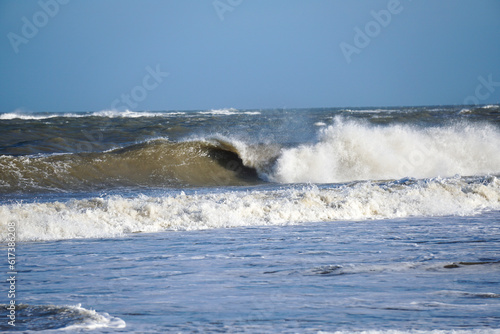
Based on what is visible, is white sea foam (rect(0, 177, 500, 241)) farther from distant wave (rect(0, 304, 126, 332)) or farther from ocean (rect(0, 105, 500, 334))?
distant wave (rect(0, 304, 126, 332))

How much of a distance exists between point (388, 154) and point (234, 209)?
886cm

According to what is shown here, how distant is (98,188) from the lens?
42.5 feet

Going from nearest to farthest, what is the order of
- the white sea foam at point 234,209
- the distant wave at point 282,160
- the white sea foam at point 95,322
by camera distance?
the white sea foam at point 95,322 → the white sea foam at point 234,209 → the distant wave at point 282,160

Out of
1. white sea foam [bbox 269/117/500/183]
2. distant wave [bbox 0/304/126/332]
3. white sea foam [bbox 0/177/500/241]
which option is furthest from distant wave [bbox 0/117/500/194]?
distant wave [bbox 0/304/126/332]

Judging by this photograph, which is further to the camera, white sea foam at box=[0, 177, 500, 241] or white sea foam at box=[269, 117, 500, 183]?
white sea foam at box=[269, 117, 500, 183]

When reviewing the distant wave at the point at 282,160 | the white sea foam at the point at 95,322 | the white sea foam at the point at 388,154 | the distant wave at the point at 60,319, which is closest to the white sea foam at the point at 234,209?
the distant wave at the point at 60,319

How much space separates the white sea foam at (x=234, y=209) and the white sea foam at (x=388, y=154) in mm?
5186

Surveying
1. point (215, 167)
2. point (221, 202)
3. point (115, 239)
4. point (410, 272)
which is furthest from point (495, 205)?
point (215, 167)

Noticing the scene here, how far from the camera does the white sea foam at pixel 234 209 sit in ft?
23.9

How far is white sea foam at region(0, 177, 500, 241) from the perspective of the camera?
7.27 meters

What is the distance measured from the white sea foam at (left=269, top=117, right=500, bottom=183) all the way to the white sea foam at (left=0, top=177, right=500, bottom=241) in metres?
5.19

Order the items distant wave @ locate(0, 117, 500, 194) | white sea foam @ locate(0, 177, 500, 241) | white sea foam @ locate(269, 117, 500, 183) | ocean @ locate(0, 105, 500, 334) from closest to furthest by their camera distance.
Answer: ocean @ locate(0, 105, 500, 334), white sea foam @ locate(0, 177, 500, 241), distant wave @ locate(0, 117, 500, 194), white sea foam @ locate(269, 117, 500, 183)

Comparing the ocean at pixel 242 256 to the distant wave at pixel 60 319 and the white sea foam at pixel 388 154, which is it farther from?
the white sea foam at pixel 388 154

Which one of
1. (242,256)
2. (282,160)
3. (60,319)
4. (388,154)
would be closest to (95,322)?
(60,319)
